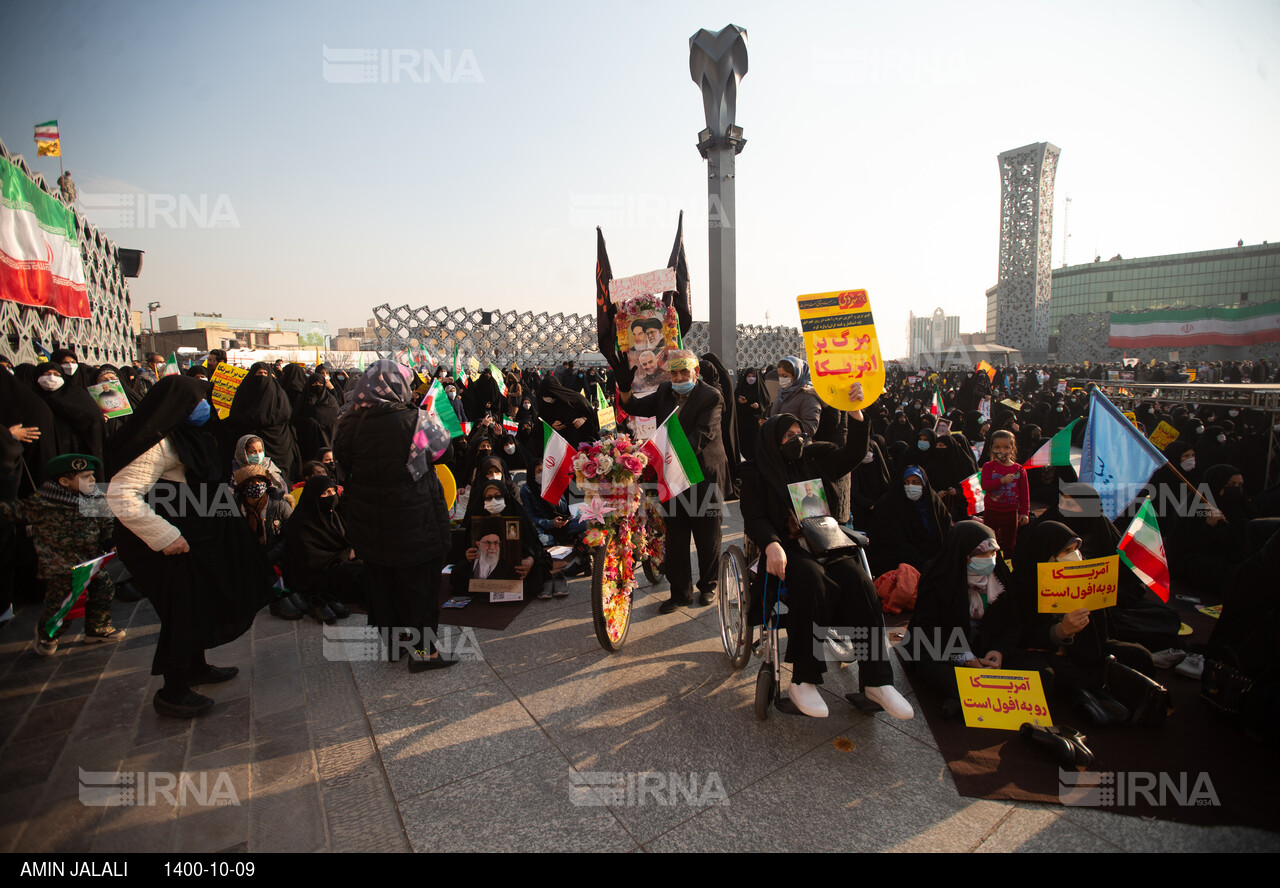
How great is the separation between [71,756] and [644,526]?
3150 mm

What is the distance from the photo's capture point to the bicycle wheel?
3.43 m

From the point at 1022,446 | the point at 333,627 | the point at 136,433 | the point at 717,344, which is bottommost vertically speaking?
the point at 333,627

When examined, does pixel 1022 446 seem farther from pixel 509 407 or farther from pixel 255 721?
pixel 255 721

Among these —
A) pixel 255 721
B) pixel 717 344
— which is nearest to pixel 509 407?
pixel 717 344

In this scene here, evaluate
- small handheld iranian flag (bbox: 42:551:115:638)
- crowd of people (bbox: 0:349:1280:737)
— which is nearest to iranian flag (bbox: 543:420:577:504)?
crowd of people (bbox: 0:349:1280:737)

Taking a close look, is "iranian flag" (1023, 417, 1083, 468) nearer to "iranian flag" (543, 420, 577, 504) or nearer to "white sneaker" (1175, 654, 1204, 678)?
"white sneaker" (1175, 654, 1204, 678)

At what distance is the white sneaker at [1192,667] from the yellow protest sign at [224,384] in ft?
25.2

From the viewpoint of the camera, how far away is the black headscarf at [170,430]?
8.84 feet

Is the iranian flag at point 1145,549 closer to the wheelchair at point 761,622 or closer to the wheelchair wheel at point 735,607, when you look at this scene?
the wheelchair at point 761,622

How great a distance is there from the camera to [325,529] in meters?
4.55

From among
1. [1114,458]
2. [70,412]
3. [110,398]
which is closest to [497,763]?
[1114,458]

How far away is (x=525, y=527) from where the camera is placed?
4781mm

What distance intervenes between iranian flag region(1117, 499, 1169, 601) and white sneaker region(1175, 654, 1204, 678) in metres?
0.35

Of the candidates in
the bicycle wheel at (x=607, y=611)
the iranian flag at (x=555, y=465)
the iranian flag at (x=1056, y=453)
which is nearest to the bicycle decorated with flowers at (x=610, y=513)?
the bicycle wheel at (x=607, y=611)
